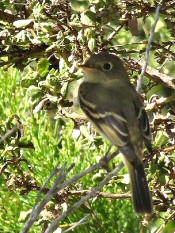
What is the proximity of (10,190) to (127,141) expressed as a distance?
0.64m

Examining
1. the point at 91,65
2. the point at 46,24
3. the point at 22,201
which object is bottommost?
the point at 22,201

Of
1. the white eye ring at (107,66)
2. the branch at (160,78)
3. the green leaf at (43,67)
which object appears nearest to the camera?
the green leaf at (43,67)

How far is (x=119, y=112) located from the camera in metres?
3.73

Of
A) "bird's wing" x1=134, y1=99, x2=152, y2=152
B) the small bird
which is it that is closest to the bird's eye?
the small bird

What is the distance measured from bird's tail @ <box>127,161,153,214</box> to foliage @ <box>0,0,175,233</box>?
43 mm

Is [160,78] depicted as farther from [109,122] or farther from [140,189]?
[140,189]

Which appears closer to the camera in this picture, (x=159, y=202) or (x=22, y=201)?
(x=159, y=202)

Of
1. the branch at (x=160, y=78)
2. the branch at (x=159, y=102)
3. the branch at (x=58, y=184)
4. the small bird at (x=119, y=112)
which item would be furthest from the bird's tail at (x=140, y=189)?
the branch at (x=160, y=78)

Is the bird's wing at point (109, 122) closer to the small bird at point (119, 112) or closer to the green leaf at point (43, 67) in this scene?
the small bird at point (119, 112)

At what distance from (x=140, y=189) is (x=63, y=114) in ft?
1.66

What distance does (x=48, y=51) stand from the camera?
11.3 feet

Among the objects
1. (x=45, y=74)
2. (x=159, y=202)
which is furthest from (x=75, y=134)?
(x=159, y=202)

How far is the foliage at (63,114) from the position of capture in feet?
10.6

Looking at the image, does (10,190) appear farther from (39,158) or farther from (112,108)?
(112,108)
